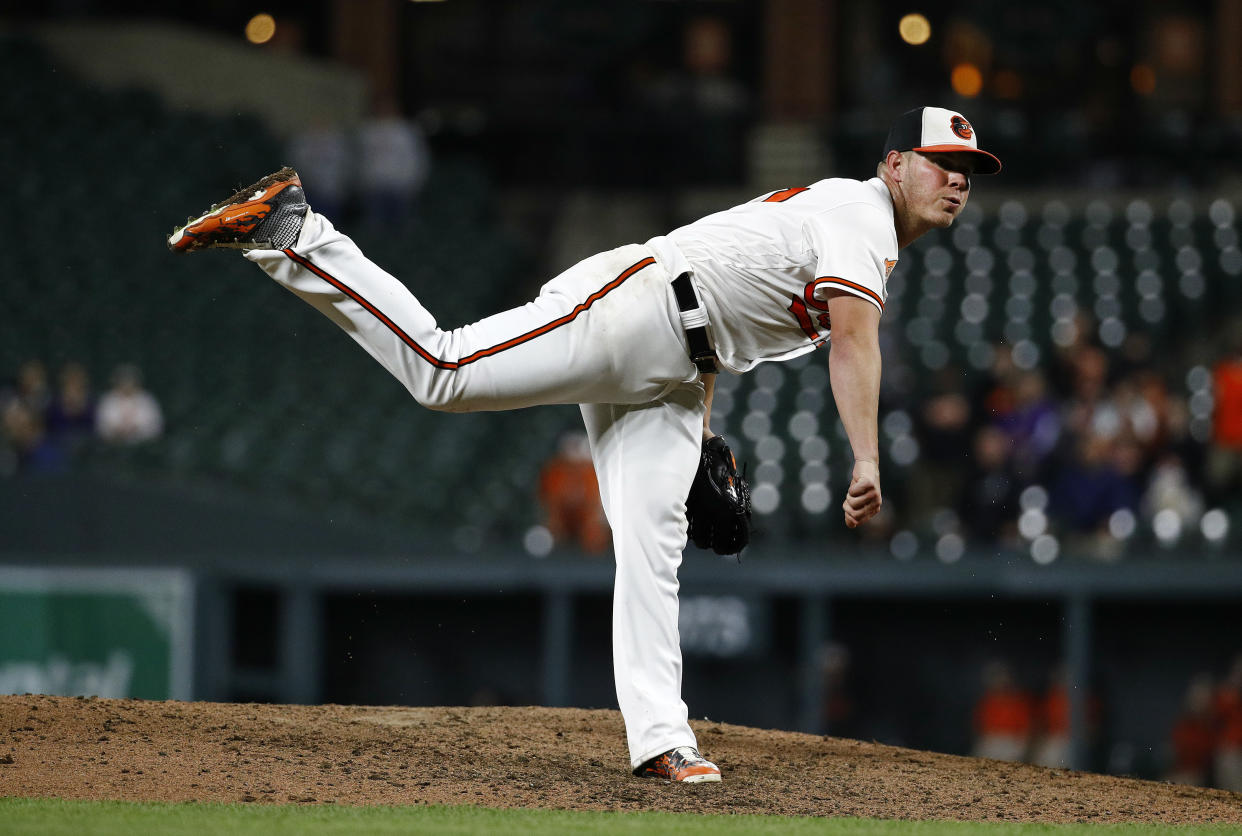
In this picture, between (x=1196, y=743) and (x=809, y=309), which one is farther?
(x=1196, y=743)

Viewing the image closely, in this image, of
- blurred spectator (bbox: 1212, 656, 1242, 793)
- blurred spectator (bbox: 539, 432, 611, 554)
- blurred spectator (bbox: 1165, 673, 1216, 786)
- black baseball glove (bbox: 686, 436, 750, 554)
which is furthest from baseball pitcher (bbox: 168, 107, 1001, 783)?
blurred spectator (bbox: 1165, 673, 1216, 786)

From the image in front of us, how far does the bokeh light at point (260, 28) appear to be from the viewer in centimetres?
1586

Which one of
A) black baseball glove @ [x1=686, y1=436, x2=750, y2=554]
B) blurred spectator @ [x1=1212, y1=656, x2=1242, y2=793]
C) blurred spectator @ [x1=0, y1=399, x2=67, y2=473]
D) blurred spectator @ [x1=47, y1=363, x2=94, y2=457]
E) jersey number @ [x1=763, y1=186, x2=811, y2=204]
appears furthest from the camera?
blurred spectator @ [x1=47, y1=363, x2=94, y2=457]

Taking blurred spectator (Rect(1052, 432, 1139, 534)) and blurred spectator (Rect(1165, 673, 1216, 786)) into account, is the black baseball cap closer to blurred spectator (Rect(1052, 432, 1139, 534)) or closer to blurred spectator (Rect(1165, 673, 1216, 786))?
blurred spectator (Rect(1052, 432, 1139, 534))

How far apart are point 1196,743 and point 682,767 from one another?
5.66 meters

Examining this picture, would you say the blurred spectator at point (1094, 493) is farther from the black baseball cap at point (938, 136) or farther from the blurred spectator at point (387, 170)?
the blurred spectator at point (387, 170)

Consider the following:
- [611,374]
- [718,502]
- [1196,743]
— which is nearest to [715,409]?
[1196,743]

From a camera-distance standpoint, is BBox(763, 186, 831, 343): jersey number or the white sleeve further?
BBox(763, 186, 831, 343): jersey number

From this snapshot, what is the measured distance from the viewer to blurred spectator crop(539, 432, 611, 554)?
9023 millimetres

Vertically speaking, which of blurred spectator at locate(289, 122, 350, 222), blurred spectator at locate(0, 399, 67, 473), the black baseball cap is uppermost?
blurred spectator at locate(289, 122, 350, 222)

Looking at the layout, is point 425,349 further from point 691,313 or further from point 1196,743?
point 1196,743

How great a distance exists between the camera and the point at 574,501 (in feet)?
29.9

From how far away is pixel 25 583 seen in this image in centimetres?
874

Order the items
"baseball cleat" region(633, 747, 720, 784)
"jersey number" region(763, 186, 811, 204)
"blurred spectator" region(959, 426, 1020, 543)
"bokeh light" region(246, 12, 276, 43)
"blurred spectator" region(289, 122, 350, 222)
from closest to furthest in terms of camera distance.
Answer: "baseball cleat" region(633, 747, 720, 784), "jersey number" region(763, 186, 811, 204), "blurred spectator" region(959, 426, 1020, 543), "blurred spectator" region(289, 122, 350, 222), "bokeh light" region(246, 12, 276, 43)
